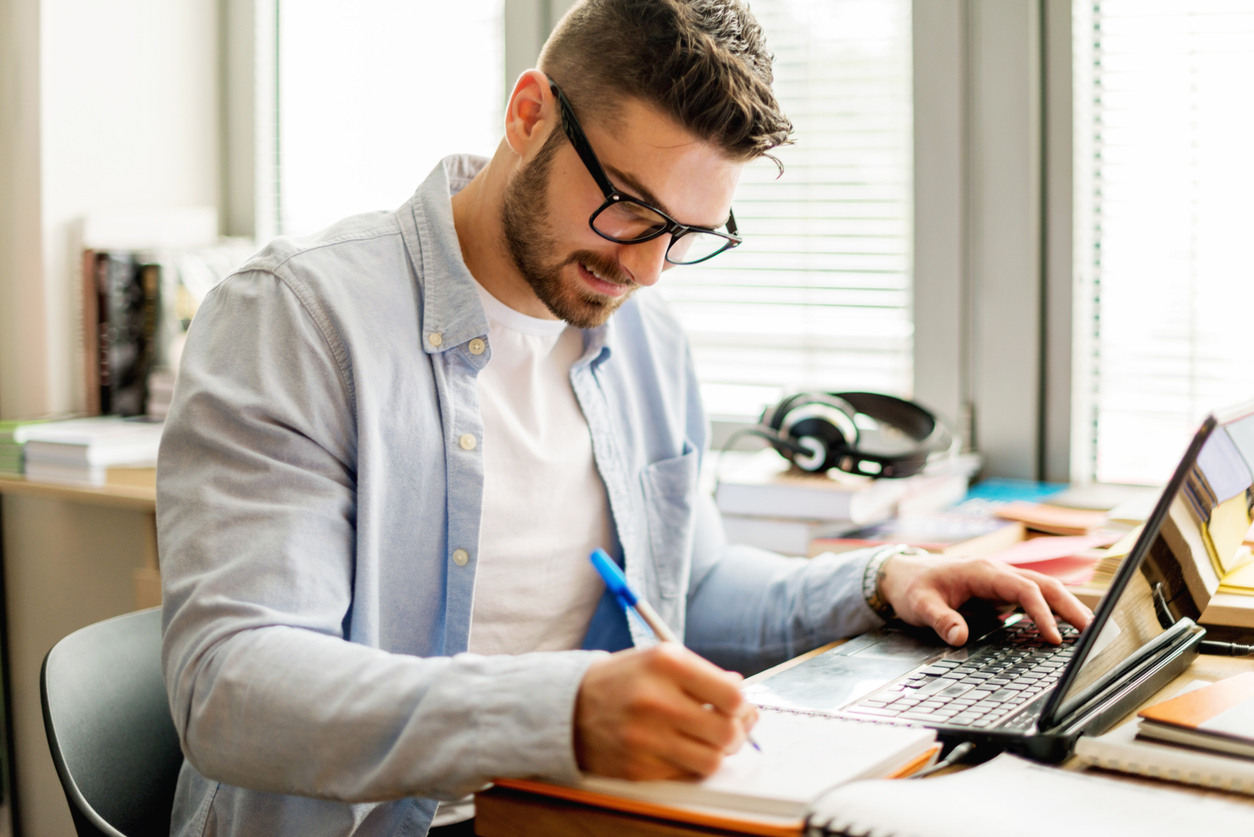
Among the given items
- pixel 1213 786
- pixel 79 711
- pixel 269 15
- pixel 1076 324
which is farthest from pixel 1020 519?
pixel 269 15

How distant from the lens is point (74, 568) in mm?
2168

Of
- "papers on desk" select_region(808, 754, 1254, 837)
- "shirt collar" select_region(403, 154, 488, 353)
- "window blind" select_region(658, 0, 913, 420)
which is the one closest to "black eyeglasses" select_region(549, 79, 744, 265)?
"shirt collar" select_region(403, 154, 488, 353)

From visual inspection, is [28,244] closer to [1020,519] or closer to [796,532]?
[796,532]

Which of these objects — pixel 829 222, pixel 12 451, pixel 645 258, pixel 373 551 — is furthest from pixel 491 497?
pixel 12 451

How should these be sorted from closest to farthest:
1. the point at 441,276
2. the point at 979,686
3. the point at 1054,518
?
the point at 979,686 → the point at 441,276 → the point at 1054,518

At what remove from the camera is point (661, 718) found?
0.69m

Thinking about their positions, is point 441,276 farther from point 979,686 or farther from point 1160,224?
point 1160,224

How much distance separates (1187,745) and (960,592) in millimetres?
372

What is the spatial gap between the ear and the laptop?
1.84 ft

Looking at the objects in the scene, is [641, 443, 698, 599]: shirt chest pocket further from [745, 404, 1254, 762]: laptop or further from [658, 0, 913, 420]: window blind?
[658, 0, 913, 420]: window blind

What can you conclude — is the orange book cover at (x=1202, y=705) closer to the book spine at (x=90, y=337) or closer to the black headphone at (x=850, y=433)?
the black headphone at (x=850, y=433)

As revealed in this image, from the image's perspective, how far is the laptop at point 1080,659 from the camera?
788 millimetres

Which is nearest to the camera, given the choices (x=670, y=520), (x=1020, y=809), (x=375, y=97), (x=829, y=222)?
(x=1020, y=809)

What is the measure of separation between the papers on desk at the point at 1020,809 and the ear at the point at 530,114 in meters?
0.71
